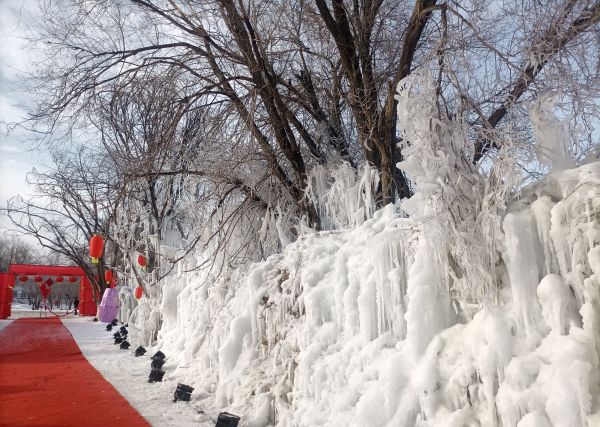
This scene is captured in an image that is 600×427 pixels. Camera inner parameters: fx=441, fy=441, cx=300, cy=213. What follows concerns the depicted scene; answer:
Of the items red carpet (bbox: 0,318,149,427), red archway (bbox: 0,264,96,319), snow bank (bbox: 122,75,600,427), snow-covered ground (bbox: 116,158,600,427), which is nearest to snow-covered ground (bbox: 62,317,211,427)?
red carpet (bbox: 0,318,149,427)

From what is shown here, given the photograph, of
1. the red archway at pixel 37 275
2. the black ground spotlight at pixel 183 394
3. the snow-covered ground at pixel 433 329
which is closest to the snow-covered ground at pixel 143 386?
the black ground spotlight at pixel 183 394

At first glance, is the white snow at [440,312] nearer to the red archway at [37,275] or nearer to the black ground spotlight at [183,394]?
the black ground spotlight at [183,394]

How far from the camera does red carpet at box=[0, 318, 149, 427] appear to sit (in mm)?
4863

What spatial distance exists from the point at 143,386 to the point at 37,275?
22756 millimetres

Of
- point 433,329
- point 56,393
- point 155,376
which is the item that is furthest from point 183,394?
point 433,329

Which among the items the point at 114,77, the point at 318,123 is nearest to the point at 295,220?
the point at 318,123

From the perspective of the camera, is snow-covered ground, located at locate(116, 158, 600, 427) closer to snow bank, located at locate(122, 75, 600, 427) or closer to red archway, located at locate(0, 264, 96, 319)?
snow bank, located at locate(122, 75, 600, 427)

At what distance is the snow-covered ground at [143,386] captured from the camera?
5.05m

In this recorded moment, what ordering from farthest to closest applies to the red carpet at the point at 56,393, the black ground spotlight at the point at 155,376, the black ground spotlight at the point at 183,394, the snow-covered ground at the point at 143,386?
the black ground spotlight at the point at 155,376 → the black ground spotlight at the point at 183,394 → the snow-covered ground at the point at 143,386 → the red carpet at the point at 56,393

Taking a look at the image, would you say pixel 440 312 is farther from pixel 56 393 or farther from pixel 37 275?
pixel 37 275

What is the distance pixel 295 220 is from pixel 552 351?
4.95 meters

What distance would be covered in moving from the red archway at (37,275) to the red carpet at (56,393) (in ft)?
49.8

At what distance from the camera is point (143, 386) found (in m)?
6.89

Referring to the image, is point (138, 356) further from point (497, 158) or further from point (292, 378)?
point (497, 158)
